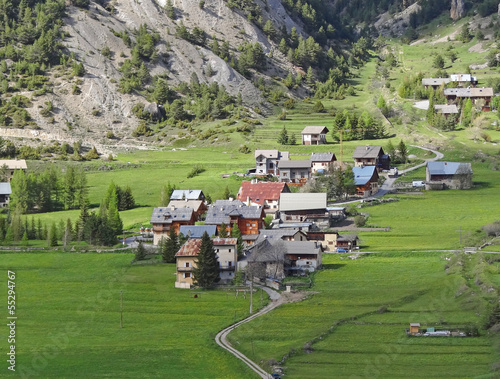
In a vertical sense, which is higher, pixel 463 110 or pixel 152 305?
pixel 463 110

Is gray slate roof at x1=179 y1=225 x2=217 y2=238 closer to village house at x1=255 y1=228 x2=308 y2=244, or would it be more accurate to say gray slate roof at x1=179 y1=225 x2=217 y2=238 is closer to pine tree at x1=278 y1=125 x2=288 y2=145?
village house at x1=255 y1=228 x2=308 y2=244

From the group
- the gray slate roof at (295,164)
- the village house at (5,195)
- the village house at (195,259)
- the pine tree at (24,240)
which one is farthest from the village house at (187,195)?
the village house at (195,259)

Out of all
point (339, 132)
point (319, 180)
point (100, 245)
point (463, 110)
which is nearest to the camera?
point (100, 245)

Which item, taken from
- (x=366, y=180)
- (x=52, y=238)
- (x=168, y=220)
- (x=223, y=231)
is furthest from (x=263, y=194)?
(x=52, y=238)

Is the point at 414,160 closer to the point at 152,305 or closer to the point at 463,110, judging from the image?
the point at 463,110

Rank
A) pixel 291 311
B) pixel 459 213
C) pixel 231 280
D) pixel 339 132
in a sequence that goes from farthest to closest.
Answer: pixel 339 132, pixel 459 213, pixel 231 280, pixel 291 311

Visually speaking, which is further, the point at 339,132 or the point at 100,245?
the point at 339,132

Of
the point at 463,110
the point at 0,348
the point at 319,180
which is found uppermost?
the point at 463,110

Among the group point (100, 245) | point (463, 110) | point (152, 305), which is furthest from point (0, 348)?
point (463, 110)
